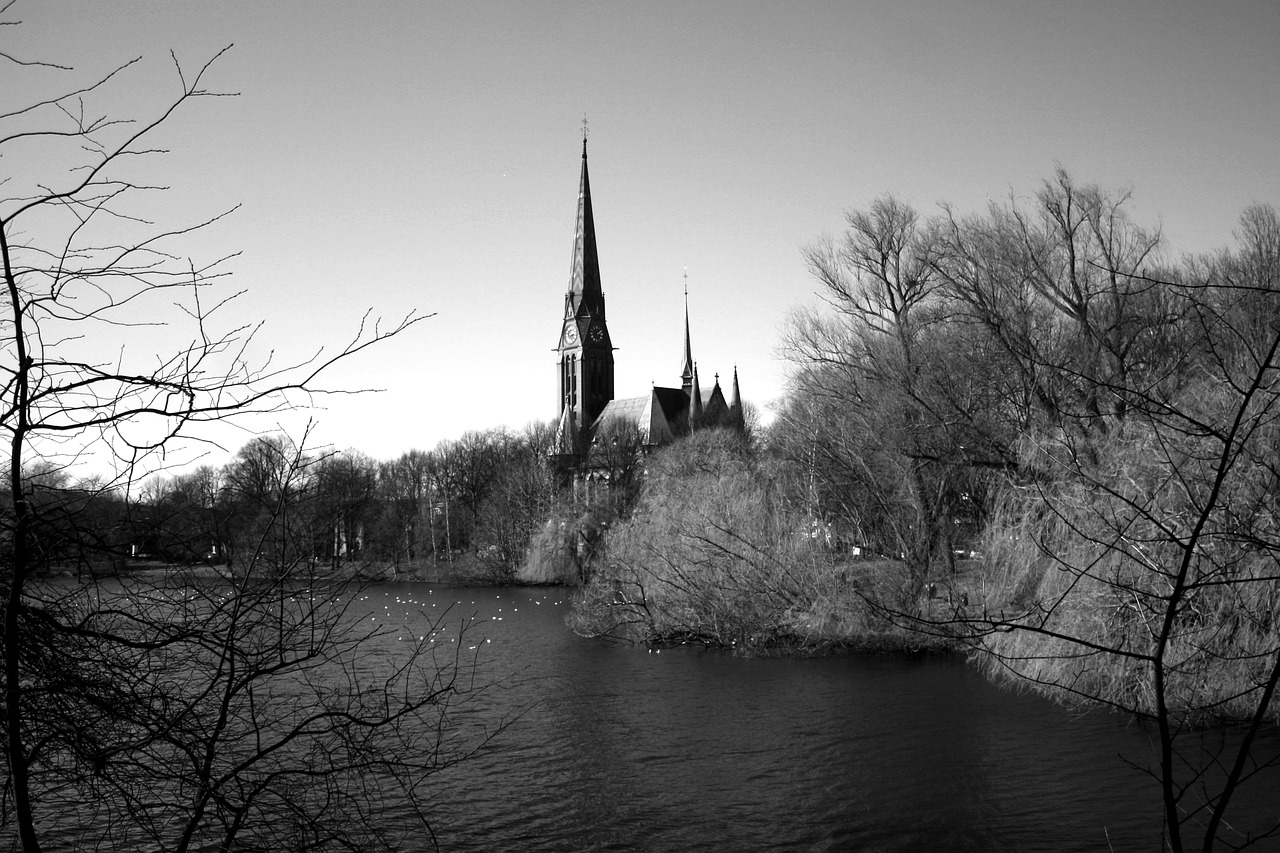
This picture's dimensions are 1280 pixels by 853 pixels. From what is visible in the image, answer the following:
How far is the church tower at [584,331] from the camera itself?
7519cm

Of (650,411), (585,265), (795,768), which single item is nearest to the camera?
(795,768)

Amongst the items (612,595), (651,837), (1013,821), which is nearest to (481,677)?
(612,595)

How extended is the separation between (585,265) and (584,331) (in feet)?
16.1

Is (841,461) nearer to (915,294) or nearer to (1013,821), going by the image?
(915,294)

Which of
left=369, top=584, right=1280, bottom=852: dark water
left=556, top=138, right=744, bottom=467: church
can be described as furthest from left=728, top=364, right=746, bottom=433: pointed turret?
left=369, top=584, right=1280, bottom=852: dark water

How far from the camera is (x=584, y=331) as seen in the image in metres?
75.1

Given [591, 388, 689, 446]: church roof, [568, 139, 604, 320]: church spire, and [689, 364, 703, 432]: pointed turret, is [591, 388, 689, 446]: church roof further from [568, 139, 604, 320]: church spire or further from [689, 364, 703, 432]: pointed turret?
[568, 139, 604, 320]: church spire

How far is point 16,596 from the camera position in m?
2.88

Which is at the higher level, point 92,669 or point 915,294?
point 915,294

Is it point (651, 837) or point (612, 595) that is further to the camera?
point (612, 595)

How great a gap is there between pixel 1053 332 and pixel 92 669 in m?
24.1

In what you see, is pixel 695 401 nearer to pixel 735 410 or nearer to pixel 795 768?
pixel 735 410

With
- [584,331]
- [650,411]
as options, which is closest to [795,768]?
[650,411]

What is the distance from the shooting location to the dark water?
417 inches
